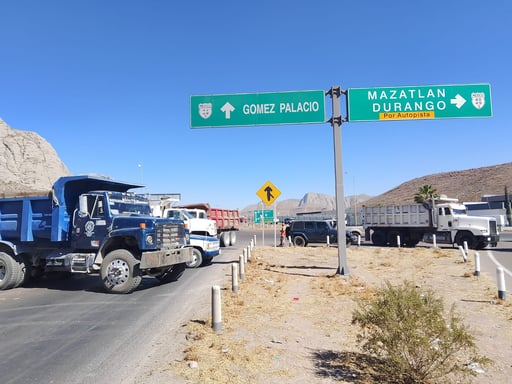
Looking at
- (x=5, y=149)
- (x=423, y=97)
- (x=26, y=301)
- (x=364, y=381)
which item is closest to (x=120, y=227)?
(x=26, y=301)

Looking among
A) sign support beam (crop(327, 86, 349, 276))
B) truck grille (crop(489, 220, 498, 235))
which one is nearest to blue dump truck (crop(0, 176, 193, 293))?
sign support beam (crop(327, 86, 349, 276))

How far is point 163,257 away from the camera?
10547 millimetres

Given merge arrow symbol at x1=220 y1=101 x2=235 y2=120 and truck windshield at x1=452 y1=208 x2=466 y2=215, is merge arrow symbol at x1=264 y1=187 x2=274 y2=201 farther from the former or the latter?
truck windshield at x1=452 y1=208 x2=466 y2=215

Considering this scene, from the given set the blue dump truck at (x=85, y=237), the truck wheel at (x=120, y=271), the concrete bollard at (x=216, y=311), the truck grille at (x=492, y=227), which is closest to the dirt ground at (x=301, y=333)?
the concrete bollard at (x=216, y=311)

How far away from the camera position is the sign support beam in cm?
1282

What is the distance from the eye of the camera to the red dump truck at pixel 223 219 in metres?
26.5

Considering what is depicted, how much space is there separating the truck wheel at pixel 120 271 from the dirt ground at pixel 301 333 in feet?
7.51

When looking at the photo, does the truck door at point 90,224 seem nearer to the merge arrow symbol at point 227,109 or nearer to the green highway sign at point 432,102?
the merge arrow symbol at point 227,109

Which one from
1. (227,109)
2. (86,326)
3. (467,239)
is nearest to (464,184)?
(467,239)

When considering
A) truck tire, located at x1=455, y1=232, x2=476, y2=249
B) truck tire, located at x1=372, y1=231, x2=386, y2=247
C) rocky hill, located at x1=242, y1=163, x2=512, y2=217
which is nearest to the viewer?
truck tire, located at x1=455, y1=232, x2=476, y2=249

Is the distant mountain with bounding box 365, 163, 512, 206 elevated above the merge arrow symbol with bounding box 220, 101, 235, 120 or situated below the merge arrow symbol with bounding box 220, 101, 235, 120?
Answer: above

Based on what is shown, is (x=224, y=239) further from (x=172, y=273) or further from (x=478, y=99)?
(x=478, y=99)

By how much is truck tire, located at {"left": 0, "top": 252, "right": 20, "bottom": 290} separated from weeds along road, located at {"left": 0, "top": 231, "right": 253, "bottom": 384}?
11.5 inches

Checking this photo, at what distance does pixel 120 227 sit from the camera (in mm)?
10531
